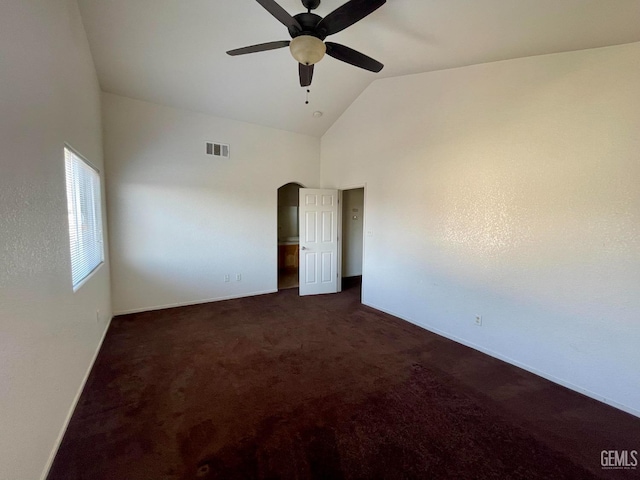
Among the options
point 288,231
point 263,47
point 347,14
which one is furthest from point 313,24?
point 288,231

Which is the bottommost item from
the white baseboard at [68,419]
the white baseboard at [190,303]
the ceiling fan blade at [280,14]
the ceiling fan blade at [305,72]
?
the white baseboard at [68,419]

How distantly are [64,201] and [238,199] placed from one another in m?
2.81

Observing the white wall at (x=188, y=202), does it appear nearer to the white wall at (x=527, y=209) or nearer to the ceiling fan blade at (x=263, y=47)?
the white wall at (x=527, y=209)

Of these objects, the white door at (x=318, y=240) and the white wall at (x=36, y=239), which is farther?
the white door at (x=318, y=240)

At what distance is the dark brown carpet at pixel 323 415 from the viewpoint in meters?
1.63

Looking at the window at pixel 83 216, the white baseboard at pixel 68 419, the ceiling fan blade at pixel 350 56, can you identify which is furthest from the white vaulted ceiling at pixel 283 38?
the white baseboard at pixel 68 419

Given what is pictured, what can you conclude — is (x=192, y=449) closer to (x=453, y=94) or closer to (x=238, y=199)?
(x=238, y=199)

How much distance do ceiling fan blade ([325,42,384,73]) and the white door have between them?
2708 mm

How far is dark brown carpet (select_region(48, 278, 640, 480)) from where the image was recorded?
1.63 metres

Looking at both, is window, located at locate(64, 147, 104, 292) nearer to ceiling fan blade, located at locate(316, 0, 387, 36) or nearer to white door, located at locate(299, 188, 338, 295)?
ceiling fan blade, located at locate(316, 0, 387, 36)

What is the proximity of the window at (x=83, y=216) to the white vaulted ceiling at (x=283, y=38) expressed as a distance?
134cm

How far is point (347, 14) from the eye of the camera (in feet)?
6.13

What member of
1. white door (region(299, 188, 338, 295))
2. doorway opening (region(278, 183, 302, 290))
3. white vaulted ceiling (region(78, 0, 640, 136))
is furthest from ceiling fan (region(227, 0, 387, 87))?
doorway opening (region(278, 183, 302, 290))

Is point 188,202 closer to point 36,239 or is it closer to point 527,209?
point 36,239
